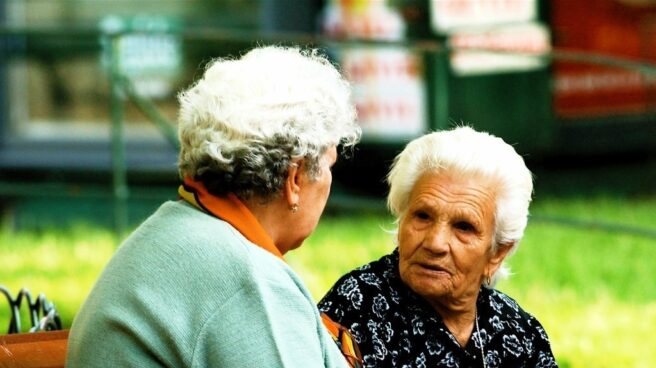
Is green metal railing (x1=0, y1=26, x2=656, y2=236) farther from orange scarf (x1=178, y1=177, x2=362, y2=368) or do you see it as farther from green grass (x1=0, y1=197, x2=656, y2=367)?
orange scarf (x1=178, y1=177, x2=362, y2=368)

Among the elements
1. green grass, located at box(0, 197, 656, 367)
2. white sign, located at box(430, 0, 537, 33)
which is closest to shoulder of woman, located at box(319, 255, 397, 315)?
green grass, located at box(0, 197, 656, 367)

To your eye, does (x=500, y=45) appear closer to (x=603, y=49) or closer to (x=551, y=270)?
(x=603, y=49)

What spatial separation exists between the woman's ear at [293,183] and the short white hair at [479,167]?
0.70 m

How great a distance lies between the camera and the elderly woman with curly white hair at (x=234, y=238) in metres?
2.50

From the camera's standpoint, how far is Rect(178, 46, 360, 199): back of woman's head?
2.62 m

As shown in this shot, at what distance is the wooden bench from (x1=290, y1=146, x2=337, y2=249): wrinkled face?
→ 0.55 meters

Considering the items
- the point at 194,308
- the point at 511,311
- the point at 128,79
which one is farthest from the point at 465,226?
the point at 128,79

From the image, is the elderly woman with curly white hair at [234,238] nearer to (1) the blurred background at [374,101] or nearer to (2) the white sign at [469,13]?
(1) the blurred background at [374,101]

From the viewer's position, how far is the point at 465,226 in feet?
11.1

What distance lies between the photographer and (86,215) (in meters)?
8.87

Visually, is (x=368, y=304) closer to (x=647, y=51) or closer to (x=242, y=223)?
(x=242, y=223)

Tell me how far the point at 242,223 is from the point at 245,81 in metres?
0.26

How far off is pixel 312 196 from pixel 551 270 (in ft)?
15.5

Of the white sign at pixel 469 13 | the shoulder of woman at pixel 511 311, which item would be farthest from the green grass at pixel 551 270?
the shoulder of woman at pixel 511 311
